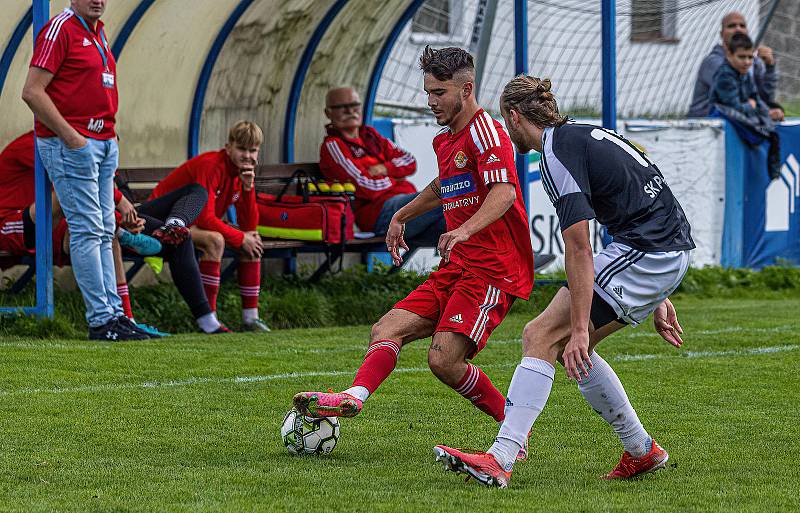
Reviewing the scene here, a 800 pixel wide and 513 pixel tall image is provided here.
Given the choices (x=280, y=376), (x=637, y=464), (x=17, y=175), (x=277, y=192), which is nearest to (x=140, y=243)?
(x=17, y=175)

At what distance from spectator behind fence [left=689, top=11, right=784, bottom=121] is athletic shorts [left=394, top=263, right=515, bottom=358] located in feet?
30.8

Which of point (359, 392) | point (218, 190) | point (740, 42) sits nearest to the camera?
point (359, 392)

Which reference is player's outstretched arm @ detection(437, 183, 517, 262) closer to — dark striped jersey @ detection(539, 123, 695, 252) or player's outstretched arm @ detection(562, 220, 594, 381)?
dark striped jersey @ detection(539, 123, 695, 252)

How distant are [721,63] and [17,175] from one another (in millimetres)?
7910

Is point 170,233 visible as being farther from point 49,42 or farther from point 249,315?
point 49,42

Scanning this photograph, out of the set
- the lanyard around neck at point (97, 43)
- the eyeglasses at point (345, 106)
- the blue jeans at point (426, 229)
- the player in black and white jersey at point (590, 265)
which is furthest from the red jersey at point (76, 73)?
the player in black and white jersey at point (590, 265)

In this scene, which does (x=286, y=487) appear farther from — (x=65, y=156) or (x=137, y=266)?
(x=137, y=266)

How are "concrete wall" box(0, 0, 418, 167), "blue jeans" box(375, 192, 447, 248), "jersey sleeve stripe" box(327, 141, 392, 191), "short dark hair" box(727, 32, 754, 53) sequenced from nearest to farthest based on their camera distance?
"blue jeans" box(375, 192, 447, 248), "concrete wall" box(0, 0, 418, 167), "jersey sleeve stripe" box(327, 141, 392, 191), "short dark hair" box(727, 32, 754, 53)

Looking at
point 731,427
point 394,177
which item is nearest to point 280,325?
point 394,177

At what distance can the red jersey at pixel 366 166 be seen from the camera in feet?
37.0

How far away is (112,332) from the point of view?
8578 mm

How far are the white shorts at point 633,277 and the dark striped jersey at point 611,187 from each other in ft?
0.13

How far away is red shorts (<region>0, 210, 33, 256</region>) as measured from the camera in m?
9.00

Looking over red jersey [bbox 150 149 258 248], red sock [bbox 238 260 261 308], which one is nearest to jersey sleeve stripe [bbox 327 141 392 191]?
red jersey [bbox 150 149 258 248]
